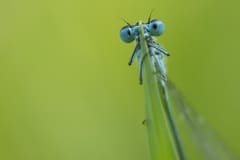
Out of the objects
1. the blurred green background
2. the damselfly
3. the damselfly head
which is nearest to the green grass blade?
the damselfly

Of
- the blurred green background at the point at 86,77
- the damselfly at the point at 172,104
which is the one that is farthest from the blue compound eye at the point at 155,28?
the blurred green background at the point at 86,77

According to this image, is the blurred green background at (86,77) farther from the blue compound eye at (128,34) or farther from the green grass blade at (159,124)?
the green grass blade at (159,124)

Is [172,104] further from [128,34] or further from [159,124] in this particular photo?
[128,34]

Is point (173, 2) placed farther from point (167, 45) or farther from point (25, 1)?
point (25, 1)

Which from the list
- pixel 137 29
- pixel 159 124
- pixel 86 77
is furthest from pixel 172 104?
pixel 86 77

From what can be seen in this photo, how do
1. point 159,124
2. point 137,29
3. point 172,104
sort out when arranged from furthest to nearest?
point 137,29 → point 172,104 → point 159,124

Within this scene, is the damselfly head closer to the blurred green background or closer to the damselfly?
the damselfly
